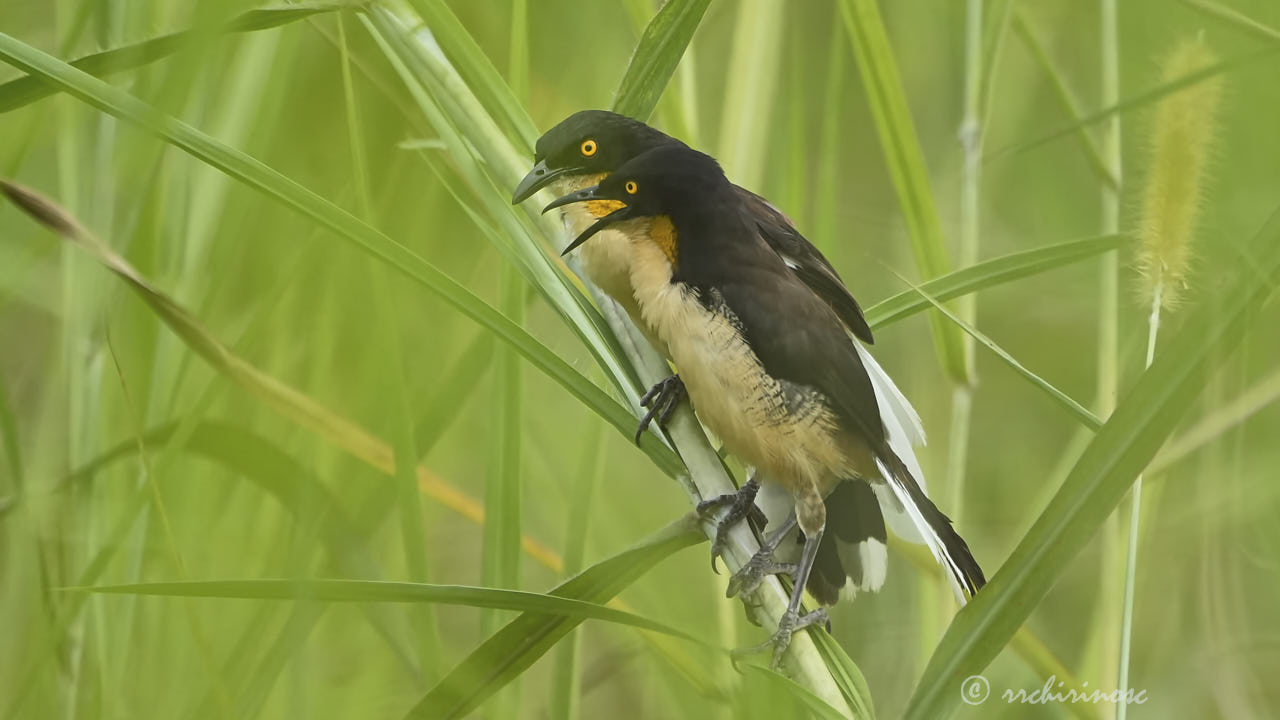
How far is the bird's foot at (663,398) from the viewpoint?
5.16 feet

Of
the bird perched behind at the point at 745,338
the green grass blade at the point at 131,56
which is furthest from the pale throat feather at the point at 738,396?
the green grass blade at the point at 131,56

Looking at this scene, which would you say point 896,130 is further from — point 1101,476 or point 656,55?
point 1101,476

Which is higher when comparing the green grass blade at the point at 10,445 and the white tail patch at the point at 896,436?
the green grass blade at the point at 10,445

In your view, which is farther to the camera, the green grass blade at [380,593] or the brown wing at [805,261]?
the brown wing at [805,261]

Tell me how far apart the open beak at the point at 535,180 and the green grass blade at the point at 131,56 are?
0.42 metres

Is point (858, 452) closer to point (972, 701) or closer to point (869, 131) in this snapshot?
point (972, 701)

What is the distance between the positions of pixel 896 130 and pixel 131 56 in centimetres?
111

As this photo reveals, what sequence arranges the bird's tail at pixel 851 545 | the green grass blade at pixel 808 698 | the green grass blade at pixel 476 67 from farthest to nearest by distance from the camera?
the bird's tail at pixel 851 545, the green grass blade at pixel 476 67, the green grass blade at pixel 808 698

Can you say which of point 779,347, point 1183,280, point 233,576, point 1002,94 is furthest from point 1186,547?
point 233,576

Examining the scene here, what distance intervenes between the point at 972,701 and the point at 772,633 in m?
0.29

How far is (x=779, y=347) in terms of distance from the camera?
1.65 m

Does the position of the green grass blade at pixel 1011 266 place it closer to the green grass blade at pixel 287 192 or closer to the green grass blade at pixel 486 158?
the green grass blade at pixel 486 158

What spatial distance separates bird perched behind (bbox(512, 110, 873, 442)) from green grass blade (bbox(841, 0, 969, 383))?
17 cm

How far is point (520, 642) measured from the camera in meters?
1.25
